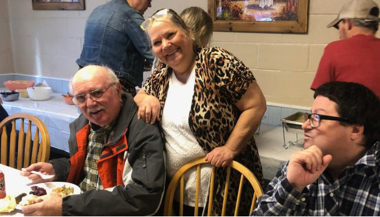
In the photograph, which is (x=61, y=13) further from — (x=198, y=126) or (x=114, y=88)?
(x=198, y=126)

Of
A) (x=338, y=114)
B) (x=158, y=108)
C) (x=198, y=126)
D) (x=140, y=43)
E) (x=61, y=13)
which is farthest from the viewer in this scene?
(x=61, y=13)

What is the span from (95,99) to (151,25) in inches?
15.7

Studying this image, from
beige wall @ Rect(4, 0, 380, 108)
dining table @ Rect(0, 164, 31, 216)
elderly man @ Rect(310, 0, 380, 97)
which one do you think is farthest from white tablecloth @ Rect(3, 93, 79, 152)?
elderly man @ Rect(310, 0, 380, 97)

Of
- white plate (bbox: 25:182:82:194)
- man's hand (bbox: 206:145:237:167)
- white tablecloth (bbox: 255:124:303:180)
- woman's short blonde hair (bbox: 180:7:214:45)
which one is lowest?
white tablecloth (bbox: 255:124:303:180)

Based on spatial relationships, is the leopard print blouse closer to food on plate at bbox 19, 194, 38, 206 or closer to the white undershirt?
the white undershirt

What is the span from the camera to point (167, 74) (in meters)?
1.70

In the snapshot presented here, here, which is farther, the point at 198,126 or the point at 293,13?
the point at 293,13

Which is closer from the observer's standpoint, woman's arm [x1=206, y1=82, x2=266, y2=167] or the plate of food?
the plate of food

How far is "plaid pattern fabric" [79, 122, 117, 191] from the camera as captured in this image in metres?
1.67

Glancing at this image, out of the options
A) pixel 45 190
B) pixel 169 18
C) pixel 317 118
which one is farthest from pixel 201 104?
pixel 45 190

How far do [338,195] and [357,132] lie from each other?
20 cm

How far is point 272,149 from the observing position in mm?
2213

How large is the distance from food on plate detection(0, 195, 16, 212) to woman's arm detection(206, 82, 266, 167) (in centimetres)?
76

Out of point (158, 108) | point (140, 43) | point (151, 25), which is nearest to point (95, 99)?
point (158, 108)
